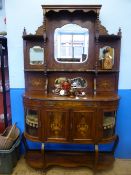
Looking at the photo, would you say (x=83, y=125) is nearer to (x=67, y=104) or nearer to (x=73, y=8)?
(x=67, y=104)

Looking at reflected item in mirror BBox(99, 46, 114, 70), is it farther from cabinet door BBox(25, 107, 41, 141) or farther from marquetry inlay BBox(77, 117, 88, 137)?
cabinet door BBox(25, 107, 41, 141)

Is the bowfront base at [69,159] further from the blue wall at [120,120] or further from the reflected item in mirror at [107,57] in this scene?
the reflected item in mirror at [107,57]

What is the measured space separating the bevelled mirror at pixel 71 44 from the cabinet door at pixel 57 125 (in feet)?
2.08

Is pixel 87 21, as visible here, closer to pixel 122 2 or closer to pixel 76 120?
pixel 122 2

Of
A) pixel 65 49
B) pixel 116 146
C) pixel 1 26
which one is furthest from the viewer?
pixel 1 26

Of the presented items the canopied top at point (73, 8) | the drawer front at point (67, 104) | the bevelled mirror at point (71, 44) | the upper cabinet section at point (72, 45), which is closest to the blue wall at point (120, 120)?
the upper cabinet section at point (72, 45)

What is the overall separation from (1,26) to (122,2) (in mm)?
1631

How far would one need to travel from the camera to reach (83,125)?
2260 millimetres

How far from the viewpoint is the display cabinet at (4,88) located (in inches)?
99.6

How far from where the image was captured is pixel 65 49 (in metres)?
2.40

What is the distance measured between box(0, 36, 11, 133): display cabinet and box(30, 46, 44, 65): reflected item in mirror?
15.5 inches

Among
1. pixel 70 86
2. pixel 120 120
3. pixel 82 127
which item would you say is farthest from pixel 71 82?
pixel 120 120

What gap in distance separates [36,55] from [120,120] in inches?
54.1

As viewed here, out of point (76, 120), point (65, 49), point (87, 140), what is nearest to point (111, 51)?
point (65, 49)
